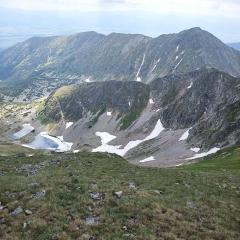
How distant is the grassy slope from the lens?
24.7 metres

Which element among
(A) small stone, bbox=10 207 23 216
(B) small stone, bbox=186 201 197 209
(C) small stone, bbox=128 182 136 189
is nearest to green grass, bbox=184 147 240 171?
(C) small stone, bbox=128 182 136 189

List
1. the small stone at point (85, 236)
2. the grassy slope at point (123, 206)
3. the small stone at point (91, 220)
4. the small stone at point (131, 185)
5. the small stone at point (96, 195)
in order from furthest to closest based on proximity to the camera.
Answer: the small stone at point (131, 185) < the small stone at point (96, 195) < the small stone at point (91, 220) < the grassy slope at point (123, 206) < the small stone at point (85, 236)

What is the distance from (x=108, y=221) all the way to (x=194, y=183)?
16.0 m

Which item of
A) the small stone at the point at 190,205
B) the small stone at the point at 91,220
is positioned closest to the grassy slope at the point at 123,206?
the small stone at the point at 190,205

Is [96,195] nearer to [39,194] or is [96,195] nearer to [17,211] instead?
[39,194]

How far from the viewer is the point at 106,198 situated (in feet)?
101

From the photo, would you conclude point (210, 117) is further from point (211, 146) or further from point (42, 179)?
point (42, 179)

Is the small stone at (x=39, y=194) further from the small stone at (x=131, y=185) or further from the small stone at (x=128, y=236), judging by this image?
the small stone at (x=128, y=236)

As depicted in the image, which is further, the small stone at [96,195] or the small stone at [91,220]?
the small stone at [96,195]

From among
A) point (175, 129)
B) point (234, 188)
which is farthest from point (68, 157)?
point (175, 129)

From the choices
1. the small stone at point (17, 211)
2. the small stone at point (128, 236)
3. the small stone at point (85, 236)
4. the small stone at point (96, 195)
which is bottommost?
the small stone at point (96, 195)

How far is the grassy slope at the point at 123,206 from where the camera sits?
973 inches

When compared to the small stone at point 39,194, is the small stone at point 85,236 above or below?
above

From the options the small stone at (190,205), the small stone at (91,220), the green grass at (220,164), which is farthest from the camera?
the green grass at (220,164)
